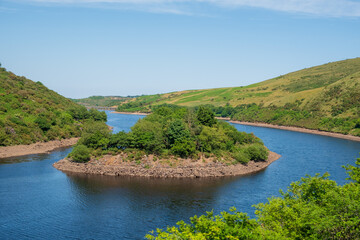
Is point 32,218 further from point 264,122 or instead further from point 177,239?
point 264,122

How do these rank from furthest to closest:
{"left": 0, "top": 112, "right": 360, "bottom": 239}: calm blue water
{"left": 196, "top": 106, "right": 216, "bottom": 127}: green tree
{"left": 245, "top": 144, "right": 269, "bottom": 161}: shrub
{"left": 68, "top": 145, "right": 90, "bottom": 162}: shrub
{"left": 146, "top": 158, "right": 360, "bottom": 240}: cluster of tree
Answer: {"left": 196, "top": 106, "right": 216, "bottom": 127}: green tree < {"left": 245, "top": 144, "right": 269, "bottom": 161}: shrub < {"left": 68, "top": 145, "right": 90, "bottom": 162}: shrub < {"left": 0, "top": 112, "right": 360, "bottom": 239}: calm blue water < {"left": 146, "top": 158, "right": 360, "bottom": 240}: cluster of tree

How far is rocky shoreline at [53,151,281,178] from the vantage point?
69.8 meters

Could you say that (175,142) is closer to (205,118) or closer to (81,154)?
(205,118)

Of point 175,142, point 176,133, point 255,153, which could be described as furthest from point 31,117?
point 255,153

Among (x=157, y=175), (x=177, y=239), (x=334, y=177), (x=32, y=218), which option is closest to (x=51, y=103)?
(x=157, y=175)

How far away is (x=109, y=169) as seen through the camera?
233ft

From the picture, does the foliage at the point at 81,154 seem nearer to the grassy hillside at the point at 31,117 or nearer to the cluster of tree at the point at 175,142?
the cluster of tree at the point at 175,142

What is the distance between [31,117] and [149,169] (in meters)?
61.4

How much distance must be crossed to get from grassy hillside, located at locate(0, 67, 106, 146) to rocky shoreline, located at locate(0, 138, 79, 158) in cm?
195

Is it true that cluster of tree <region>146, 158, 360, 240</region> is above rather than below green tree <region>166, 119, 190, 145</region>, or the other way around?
below

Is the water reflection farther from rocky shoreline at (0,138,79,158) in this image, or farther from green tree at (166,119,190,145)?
green tree at (166,119,190,145)

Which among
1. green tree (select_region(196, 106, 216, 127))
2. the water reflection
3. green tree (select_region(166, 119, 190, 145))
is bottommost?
the water reflection

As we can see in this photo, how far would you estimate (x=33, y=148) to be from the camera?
9606 centimetres

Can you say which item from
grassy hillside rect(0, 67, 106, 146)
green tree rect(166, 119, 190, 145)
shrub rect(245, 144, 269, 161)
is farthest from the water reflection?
shrub rect(245, 144, 269, 161)
